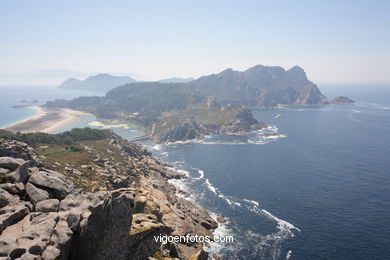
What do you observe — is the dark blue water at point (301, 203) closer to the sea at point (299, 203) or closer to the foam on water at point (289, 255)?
the sea at point (299, 203)

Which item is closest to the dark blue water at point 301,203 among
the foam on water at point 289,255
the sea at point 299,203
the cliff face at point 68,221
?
the sea at point 299,203

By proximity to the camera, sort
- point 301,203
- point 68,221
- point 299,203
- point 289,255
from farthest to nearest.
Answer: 1. point 299,203
2. point 301,203
3. point 289,255
4. point 68,221

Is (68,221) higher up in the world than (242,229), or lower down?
higher up

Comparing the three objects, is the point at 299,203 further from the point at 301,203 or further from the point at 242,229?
the point at 242,229

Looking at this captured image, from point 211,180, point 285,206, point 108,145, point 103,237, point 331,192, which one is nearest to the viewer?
point 103,237

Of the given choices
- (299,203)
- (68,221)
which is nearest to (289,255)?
(299,203)

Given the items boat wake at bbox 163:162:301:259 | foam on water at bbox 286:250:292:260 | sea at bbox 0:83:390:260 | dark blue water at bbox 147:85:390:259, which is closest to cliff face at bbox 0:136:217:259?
boat wake at bbox 163:162:301:259

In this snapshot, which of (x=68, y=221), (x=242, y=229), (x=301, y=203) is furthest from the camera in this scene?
(x=301, y=203)

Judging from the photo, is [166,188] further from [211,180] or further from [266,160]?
[266,160]

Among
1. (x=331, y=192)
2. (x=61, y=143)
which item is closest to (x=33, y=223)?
(x=331, y=192)

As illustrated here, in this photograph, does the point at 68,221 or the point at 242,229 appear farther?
the point at 242,229

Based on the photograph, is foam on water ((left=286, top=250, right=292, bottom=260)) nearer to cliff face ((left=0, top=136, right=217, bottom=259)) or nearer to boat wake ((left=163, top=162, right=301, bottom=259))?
boat wake ((left=163, top=162, right=301, bottom=259))
